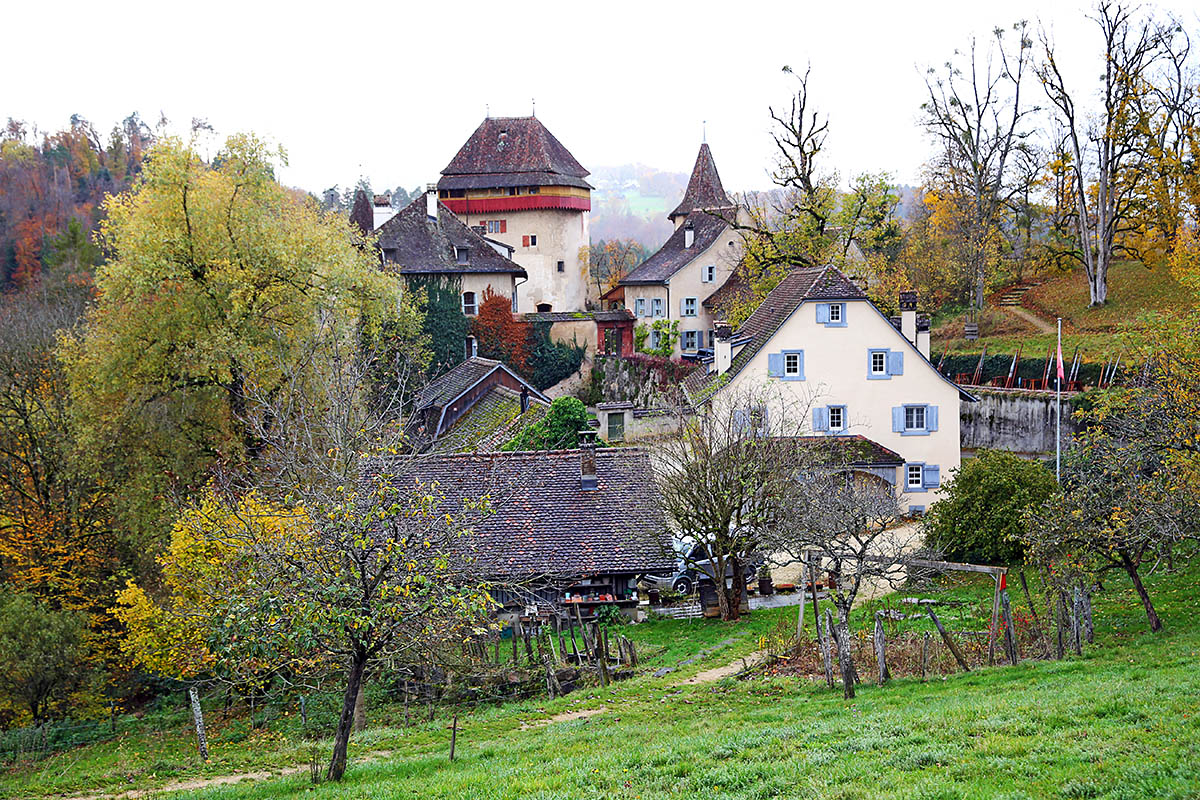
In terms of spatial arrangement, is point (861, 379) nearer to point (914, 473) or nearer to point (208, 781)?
point (914, 473)

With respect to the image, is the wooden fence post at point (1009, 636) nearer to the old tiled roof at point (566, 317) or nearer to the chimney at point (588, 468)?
the chimney at point (588, 468)

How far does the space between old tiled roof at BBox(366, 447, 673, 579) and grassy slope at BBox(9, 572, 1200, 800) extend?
5.37 m

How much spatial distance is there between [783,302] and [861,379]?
3.79m

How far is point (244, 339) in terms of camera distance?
26.3 meters

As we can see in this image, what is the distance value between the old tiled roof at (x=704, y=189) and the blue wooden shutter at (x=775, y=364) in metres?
29.9

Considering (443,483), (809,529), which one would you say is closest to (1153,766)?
(809,529)

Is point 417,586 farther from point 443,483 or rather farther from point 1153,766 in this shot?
point 443,483

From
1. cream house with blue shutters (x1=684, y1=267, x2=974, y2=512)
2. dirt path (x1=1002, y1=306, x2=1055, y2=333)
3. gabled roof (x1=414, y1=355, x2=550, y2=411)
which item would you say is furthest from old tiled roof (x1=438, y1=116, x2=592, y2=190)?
cream house with blue shutters (x1=684, y1=267, x2=974, y2=512)

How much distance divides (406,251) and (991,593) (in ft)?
105

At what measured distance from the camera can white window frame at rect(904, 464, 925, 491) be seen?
31969 mm

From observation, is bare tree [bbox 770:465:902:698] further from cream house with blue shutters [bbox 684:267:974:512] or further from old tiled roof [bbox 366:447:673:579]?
cream house with blue shutters [bbox 684:267:974:512]

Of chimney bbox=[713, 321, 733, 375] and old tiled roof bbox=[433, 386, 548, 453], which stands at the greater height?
chimney bbox=[713, 321, 733, 375]

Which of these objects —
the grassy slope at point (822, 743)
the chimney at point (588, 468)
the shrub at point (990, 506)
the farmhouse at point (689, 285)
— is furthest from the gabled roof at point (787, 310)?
the farmhouse at point (689, 285)

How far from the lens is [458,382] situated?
39.8 m
